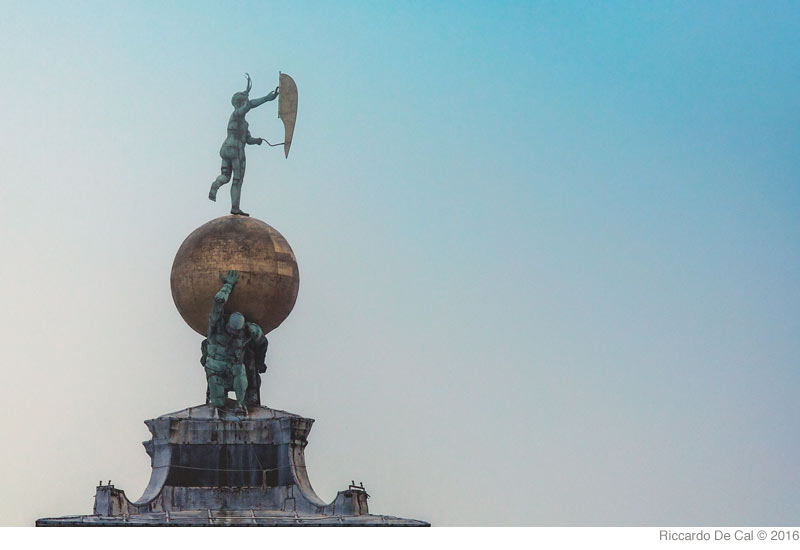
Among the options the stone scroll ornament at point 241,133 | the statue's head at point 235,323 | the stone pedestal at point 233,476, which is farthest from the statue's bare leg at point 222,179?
the stone pedestal at point 233,476

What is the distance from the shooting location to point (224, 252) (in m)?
51.6

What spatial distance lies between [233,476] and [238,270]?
5008 millimetres

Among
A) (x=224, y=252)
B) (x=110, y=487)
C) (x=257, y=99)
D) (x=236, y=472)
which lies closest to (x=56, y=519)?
(x=110, y=487)

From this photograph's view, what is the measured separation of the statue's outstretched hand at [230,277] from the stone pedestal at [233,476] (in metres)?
3.12

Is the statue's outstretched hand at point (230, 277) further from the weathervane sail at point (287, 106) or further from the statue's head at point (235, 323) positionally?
the weathervane sail at point (287, 106)

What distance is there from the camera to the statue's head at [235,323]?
51.4m

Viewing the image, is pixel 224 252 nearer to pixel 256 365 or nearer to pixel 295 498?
pixel 256 365

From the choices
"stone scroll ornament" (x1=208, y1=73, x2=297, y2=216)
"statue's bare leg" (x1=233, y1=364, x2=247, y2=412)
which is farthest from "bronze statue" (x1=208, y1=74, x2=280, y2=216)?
"statue's bare leg" (x1=233, y1=364, x2=247, y2=412)

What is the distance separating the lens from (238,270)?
169 ft

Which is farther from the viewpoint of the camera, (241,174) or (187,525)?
(241,174)

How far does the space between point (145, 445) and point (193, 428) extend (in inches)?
72.3

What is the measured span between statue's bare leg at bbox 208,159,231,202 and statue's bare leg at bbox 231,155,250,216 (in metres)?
0.16

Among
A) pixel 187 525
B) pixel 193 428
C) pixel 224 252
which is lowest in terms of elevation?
pixel 187 525

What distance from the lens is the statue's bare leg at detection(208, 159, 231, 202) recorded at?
53.3 meters
